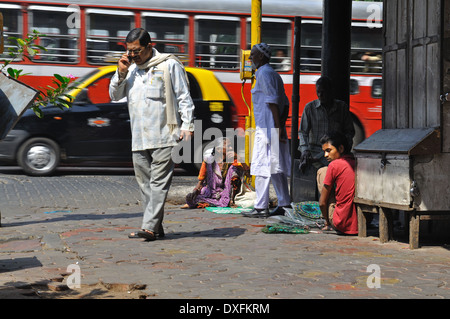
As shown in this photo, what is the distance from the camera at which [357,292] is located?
5066mm

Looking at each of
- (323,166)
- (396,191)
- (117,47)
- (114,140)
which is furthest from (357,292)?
(117,47)

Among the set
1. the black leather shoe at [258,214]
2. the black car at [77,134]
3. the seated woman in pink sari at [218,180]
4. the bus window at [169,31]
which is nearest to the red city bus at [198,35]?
the bus window at [169,31]

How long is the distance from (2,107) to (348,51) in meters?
5.80

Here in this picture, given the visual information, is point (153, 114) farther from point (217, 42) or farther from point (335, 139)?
point (217, 42)

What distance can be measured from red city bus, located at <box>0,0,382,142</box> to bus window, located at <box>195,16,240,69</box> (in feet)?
0.07

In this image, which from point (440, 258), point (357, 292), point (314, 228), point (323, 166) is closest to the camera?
point (357, 292)

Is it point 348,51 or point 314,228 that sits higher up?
point 348,51

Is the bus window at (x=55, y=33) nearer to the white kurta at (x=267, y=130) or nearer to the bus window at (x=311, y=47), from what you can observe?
the bus window at (x=311, y=47)

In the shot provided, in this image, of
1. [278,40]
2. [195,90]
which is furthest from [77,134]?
[278,40]

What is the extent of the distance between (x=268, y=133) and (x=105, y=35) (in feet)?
28.3

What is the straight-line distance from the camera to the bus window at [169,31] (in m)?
17.1

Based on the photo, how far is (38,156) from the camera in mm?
14719

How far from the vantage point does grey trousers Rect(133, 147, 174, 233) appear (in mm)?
7395
